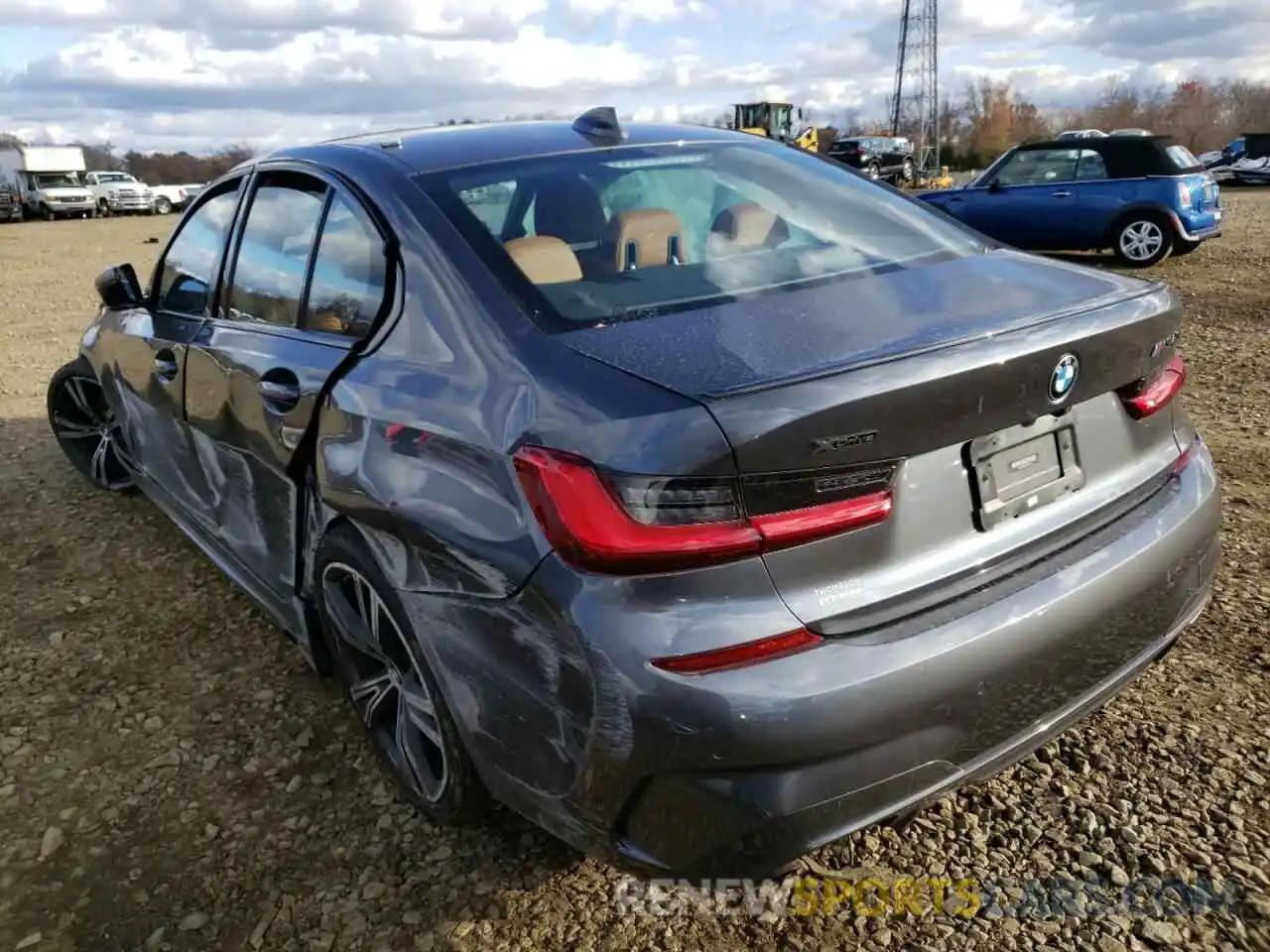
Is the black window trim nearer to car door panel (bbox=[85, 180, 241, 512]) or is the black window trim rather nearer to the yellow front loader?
car door panel (bbox=[85, 180, 241, 512])

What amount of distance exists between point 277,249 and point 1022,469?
2115 millimetres

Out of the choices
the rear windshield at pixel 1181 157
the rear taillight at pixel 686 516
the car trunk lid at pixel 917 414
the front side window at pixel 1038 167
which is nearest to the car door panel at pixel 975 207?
the front side window at pixel 1038 167

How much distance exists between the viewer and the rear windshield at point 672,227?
2141 millimetres

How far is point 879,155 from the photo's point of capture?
42.0m

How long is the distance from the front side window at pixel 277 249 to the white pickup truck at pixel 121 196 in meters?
45.7

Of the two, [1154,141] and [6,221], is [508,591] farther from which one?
[6,221]

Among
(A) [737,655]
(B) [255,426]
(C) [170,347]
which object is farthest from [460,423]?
(C) [170,347]

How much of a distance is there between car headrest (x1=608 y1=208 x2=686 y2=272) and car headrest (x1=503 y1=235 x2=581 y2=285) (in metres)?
0.13

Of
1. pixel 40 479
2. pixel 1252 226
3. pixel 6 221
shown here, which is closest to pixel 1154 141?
pixel 1252 226

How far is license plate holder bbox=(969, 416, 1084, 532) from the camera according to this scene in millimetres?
1850

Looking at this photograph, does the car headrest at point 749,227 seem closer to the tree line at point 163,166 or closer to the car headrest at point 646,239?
the car headrest at point 646,239

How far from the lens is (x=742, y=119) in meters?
39.0

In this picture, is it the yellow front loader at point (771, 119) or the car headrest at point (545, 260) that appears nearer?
the car headrest at point (545, 260)

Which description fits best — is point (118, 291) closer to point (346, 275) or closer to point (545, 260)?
point (346, 275)
